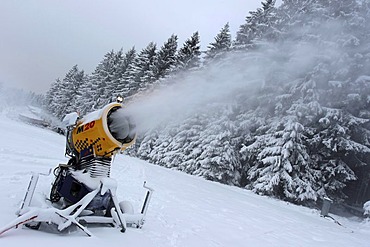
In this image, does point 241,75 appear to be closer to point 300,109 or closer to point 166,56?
point 300,109

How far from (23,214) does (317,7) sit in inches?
538

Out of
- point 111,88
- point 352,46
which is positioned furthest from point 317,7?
point 111,88

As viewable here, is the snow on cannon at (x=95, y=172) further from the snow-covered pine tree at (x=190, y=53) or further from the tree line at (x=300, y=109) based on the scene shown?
the snow-covered pine tree at (x=190, y=53)

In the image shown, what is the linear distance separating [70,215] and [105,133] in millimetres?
948

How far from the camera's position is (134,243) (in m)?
3.34

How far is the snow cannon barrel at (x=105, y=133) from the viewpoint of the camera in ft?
11.8

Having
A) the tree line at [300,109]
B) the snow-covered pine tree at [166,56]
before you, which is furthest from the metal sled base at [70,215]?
the snow-covered pine tree at [166,56]

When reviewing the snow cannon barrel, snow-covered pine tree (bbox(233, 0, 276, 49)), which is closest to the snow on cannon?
the snow cannon barrel

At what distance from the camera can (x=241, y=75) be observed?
1002 centimetres

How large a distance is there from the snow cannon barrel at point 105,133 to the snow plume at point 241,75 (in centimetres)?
30

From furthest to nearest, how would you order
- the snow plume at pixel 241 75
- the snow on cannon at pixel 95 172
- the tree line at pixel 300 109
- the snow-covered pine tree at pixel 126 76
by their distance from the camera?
the snow-covered pine tree at pixel 126 76, the tree line at pixel 300 109, the snow plume at pixel 241 75, the snow on cannon at pixel 95 172

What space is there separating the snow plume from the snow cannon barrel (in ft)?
0.99

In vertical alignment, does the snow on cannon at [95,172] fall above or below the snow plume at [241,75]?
below

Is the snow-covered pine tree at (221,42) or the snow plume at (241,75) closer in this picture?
the snow plume at (241,75)
